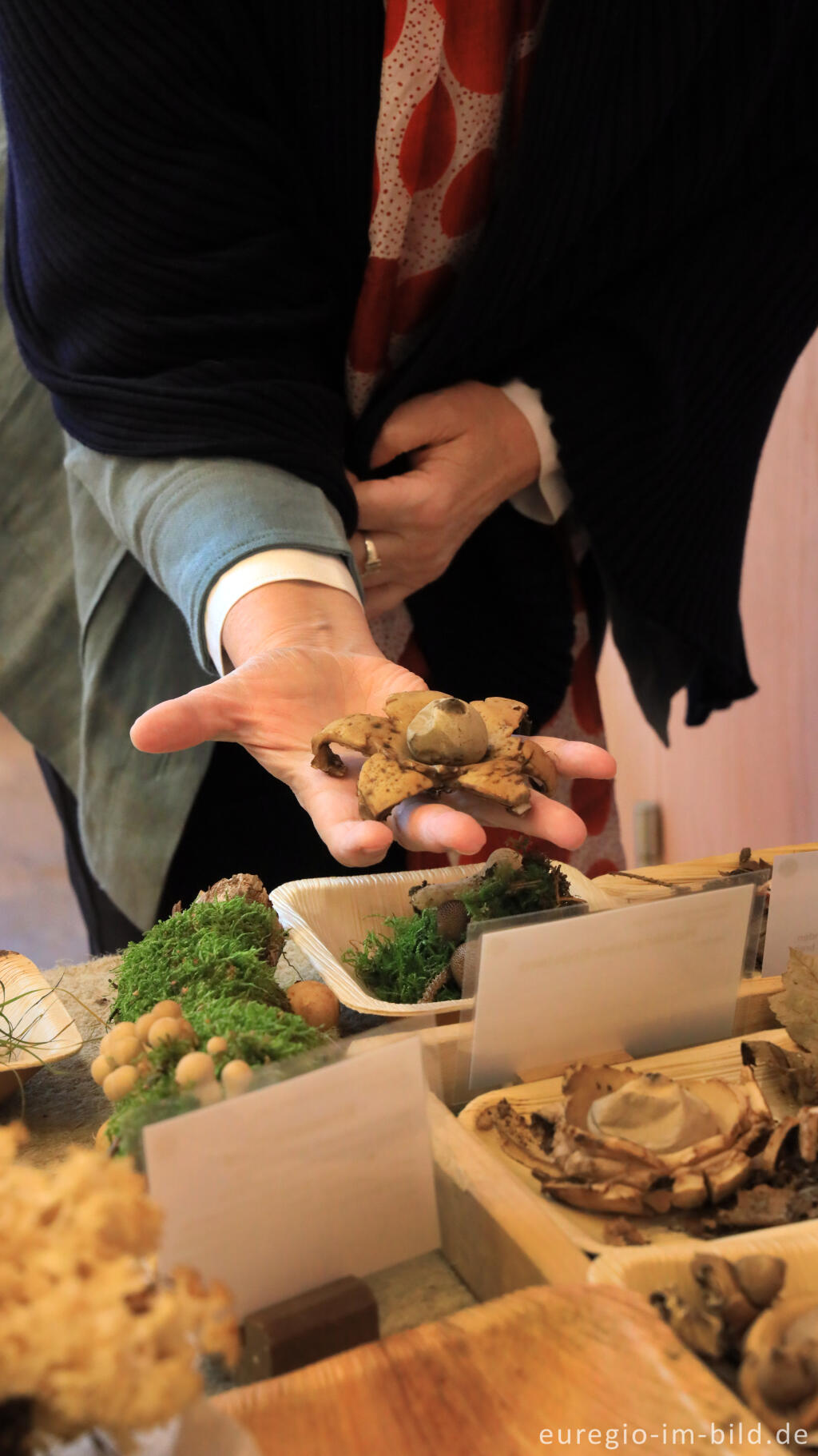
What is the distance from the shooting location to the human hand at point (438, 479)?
1.30 meters

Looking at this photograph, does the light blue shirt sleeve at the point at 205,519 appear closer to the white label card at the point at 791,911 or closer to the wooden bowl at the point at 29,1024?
the wooden bowl at the point at 29,1024

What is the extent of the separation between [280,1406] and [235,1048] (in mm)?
240

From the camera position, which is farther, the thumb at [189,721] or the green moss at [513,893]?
the green moss at [513,893]

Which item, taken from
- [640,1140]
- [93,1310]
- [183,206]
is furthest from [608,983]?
[183,206]

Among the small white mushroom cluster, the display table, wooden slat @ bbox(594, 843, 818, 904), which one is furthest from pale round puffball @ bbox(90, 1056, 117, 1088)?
wooden slat @ bbox(594, 843, 818, 904)

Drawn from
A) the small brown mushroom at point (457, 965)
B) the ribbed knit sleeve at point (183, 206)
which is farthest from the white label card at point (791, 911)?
the ribbed knit sleeve at point (183, 206)

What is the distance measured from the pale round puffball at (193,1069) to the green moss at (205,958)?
20 centimetres

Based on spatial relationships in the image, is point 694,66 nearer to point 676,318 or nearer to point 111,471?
point 676,318

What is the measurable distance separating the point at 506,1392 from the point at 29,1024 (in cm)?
61

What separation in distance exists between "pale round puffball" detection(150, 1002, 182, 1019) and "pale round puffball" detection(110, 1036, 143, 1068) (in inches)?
1.2

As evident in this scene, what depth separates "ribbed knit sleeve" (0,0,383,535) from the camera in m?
1.11

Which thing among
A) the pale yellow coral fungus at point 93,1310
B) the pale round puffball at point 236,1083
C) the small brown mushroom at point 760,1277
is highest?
the pale yellow coral fungus at point 93,1310

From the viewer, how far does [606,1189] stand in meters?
0.70

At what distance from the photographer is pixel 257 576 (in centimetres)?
110
